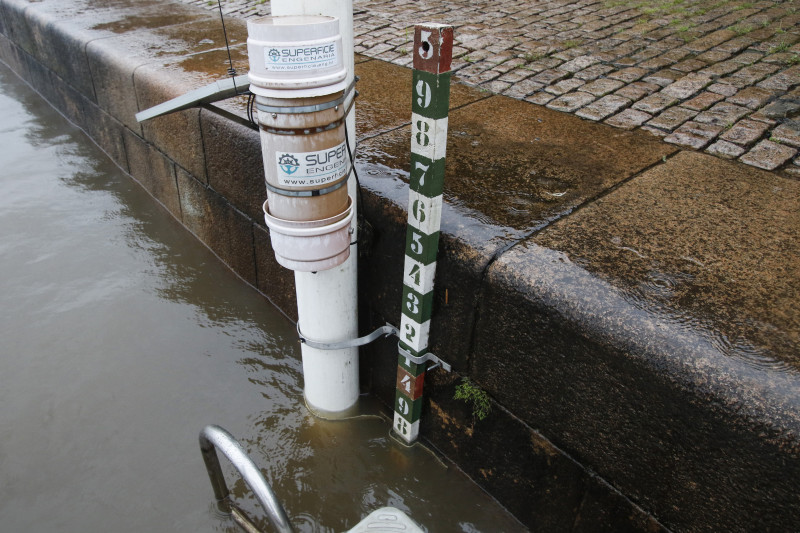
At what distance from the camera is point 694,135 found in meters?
3.29

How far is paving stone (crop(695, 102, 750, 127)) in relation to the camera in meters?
3.44

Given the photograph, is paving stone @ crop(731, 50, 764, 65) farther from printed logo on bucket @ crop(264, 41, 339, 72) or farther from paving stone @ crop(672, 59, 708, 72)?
printed logo on bucket @ crop(264, 41, 339, 72)

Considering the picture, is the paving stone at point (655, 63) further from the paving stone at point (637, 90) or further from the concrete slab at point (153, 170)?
the concrete slab at point (153, 170)

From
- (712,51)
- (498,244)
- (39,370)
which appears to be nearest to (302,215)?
(498,244)

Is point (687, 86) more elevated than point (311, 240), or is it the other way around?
point (687, 86)

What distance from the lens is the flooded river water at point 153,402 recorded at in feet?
8.84

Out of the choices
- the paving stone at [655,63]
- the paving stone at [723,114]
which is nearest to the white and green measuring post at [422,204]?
the paving stone at [723,114]

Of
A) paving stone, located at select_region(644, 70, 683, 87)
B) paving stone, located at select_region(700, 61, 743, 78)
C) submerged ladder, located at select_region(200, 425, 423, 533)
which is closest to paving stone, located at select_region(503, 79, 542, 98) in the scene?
paving stone, located at select_region(644, 70, 683, 87)

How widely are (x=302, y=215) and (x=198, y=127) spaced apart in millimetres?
2079

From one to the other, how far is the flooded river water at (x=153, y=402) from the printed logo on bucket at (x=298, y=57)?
197cm

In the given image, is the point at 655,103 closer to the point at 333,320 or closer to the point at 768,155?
the point at 768,155

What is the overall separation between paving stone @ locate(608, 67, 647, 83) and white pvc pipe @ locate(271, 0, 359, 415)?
256 centimetres

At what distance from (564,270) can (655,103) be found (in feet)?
7.43

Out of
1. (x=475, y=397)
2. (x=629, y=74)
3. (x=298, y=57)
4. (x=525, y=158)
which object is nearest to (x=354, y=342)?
(x=475, y=397)
